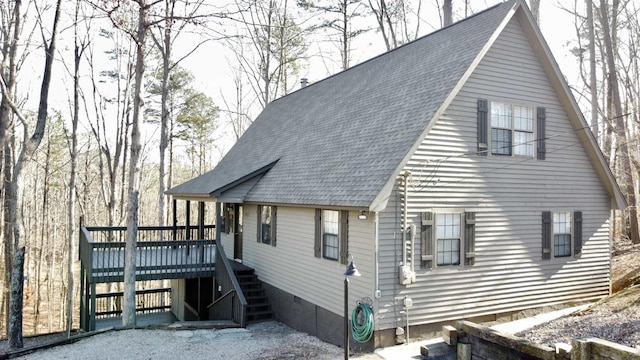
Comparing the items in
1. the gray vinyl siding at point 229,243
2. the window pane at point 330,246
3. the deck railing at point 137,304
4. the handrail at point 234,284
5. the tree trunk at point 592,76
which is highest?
the tree trunk at point 592,76

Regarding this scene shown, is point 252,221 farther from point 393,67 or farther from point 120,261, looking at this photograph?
point 393,67

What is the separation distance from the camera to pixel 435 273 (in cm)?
979

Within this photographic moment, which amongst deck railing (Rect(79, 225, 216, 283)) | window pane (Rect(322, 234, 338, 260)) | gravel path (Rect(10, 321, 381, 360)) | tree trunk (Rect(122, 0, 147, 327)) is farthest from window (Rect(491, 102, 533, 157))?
deck railing (Rect(79, 225, 216, 283))

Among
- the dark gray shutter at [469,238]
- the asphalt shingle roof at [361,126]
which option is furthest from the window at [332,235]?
the dark gray shutter at [469,238]

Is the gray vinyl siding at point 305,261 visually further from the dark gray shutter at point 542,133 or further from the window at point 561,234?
the dark gray shutter at point 542,133

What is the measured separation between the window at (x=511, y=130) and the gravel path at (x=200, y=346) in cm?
556

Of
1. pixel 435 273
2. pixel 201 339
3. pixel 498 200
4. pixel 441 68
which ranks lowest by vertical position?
pixel 201 339

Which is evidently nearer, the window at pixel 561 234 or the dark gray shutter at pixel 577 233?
the window at pixel 561 234

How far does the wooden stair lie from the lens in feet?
42.9

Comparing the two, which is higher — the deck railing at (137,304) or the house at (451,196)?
the house at (451,196)

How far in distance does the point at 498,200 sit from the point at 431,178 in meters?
1.95

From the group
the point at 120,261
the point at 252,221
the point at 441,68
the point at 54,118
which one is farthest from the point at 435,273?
the point at 54,118

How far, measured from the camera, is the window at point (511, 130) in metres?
10.8

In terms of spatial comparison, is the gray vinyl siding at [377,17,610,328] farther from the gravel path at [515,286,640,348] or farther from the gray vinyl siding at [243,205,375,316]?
the gravel path at [515,286,640,348]
